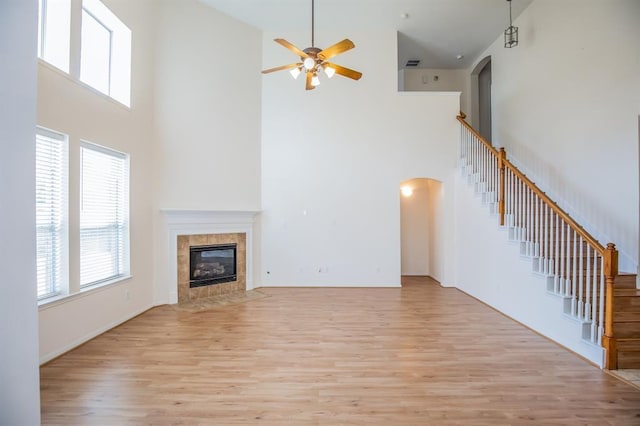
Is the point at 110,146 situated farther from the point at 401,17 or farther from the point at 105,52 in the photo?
the point at 401,17

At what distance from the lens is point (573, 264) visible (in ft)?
11.5

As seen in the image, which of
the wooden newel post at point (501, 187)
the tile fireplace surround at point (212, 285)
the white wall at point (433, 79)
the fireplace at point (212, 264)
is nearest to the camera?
the wooden newel post at point (501, 187)

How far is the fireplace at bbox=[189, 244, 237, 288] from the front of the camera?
18.3 ft

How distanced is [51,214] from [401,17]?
6727 millimetres

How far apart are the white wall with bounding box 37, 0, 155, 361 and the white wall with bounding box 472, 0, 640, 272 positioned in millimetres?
6711

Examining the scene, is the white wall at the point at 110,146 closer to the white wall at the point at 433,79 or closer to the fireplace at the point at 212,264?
the fireplace at the point at 212,264

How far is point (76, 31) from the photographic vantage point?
362 centimetres

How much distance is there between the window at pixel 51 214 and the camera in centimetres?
318

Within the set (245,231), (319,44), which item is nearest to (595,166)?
(319,44)

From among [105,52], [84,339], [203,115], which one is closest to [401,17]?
[203,115]

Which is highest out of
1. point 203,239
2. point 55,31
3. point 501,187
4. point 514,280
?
point 55,31

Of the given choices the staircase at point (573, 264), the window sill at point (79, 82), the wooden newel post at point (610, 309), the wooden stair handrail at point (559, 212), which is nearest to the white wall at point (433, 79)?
the wooden stair handrail at point (559, 212)

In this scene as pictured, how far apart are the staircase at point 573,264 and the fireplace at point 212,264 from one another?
16.1 feet

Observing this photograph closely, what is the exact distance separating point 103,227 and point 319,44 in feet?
18.0
